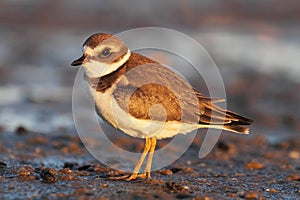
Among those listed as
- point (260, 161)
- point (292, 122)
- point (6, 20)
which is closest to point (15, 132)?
point (260, 161)

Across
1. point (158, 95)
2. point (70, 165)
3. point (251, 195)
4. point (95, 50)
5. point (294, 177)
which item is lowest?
point (251, 195)

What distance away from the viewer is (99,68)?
20.3 feet

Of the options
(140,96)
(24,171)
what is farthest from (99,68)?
(24,171)

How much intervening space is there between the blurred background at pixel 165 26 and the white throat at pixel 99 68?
400cm

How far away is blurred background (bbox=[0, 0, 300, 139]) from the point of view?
1158cm

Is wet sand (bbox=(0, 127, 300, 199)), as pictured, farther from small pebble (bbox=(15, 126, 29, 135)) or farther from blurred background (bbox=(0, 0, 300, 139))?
blurred background (bbox=(0, 0, 300, 139))

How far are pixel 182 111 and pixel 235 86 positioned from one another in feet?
24.4

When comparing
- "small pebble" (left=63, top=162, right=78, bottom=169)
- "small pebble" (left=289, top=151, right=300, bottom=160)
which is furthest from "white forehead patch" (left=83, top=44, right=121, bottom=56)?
"small pebble" (left=289, top=151, right=300, bottom=160)

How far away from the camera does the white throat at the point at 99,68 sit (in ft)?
20.2

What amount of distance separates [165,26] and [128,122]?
12951mm

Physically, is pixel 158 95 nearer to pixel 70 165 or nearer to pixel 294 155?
pixel 70 165

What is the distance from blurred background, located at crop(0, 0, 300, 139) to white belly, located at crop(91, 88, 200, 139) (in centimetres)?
415

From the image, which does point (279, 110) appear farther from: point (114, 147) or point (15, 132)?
point (15, 132)

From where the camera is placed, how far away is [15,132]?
9523 millimetres
